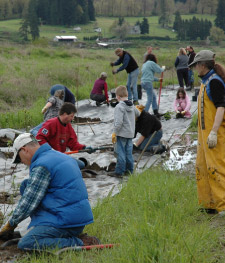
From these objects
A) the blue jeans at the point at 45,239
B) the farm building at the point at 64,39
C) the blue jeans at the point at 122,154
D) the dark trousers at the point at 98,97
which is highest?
the blue jeans at the point at 45,239

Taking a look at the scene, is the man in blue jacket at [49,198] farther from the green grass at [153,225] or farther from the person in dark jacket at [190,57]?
the person in dark jacket at [190,57]

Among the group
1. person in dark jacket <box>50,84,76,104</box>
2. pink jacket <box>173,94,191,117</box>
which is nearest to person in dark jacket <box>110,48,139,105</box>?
pink jacket <box>173,94,191,117</box>

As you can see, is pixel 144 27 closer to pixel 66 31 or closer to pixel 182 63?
pixel 66 31

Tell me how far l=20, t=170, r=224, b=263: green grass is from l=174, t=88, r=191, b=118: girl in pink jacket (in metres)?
5.05

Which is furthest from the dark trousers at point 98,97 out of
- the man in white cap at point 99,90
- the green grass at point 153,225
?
the green grass at point 153,225

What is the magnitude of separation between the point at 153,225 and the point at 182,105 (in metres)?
7.61

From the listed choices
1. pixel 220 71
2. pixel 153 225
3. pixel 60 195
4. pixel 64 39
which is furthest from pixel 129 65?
pixel 64 39

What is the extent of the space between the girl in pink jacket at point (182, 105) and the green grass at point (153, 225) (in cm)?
505

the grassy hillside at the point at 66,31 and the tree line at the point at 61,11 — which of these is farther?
the tree line at the point at 61,11

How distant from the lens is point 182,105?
A: 10961 mm

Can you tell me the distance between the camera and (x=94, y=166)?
22.6 ft

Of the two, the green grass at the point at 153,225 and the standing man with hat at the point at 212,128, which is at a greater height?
the standing man with hat at the point at 212,128

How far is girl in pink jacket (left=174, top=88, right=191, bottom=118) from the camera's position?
35.5 feet

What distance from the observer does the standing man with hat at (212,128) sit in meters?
4.17
